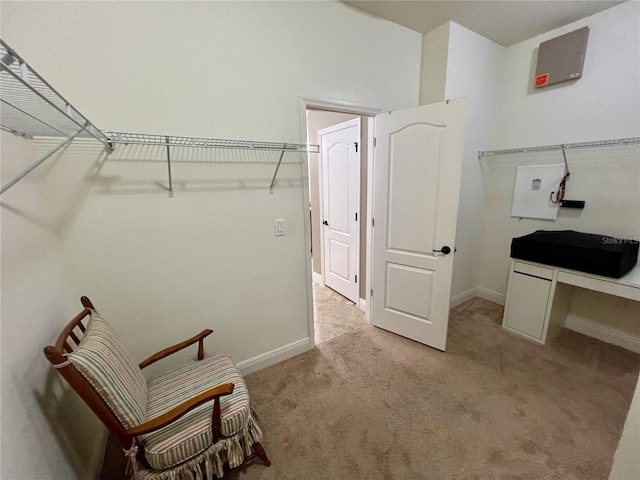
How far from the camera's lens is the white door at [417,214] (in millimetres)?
1948

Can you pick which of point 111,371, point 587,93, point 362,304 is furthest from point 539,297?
point 111,371

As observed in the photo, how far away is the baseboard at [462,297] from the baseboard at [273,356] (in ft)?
5.95

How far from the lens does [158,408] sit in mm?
1226

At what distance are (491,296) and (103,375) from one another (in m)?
3.59

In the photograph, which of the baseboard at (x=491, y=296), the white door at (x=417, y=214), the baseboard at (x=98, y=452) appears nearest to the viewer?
the baseboard at (x=98, y=452)

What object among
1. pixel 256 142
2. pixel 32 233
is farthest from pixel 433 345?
pixel 32 233

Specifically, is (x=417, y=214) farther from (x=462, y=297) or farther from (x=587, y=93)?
(x=587, y=93)

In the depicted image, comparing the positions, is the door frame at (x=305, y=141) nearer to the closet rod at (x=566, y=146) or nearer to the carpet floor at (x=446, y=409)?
the carpet floor at (x=446, y=409)

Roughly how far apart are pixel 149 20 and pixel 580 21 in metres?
3.30

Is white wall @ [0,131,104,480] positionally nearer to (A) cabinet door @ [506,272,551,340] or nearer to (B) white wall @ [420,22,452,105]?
(B) white wall @ [420,22,452,105]

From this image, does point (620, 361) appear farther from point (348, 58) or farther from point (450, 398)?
point (348, 58)

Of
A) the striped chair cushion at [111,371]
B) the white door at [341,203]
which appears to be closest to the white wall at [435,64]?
the white door at [341,203]

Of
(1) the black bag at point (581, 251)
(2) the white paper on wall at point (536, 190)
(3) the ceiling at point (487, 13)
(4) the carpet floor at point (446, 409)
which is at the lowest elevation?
(4) the carpet floor at point (446, 409)

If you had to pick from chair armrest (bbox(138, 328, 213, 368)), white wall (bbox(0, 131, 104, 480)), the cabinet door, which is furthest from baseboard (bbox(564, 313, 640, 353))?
white wall (bbox(0, 131, 104, 480))
